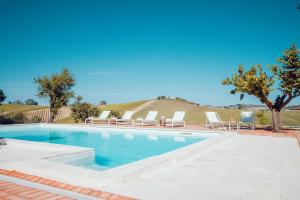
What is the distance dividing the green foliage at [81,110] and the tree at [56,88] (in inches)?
34.3

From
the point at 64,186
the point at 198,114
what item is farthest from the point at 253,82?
the point at 198,114

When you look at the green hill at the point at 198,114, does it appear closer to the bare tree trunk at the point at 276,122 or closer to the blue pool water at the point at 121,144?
the bare tree trunk at the point at 276,122

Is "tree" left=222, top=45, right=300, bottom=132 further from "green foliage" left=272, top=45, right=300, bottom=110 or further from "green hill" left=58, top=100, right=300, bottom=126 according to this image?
"green hill" left=58, top=100, right=300, bottom=126

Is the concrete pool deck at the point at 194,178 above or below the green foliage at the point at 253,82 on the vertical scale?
below

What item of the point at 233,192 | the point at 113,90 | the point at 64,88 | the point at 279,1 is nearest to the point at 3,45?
the point at 64,88

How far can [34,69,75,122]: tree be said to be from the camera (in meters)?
19.9

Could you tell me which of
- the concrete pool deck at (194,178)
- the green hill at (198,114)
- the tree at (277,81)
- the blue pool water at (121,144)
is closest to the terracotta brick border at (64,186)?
the concrete pool deck at (194,178)

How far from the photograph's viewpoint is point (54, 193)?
11.1 ft

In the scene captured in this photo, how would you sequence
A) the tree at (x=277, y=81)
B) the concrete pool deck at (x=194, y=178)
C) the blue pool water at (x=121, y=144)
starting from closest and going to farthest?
the concrete pool deck at (x=194, y=178), the blue pool water at (x=121, y=144), the tree at (x=277, y=81)

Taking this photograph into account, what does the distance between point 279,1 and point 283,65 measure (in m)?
7.65

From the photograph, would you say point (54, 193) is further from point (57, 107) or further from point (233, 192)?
point (57, 107)

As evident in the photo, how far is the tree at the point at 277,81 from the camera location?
42.6 feet

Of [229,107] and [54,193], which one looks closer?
[54,193]

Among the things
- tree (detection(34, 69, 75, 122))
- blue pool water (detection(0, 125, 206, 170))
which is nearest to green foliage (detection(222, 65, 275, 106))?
blue pool water (detection(0, 125, 206, 170))
